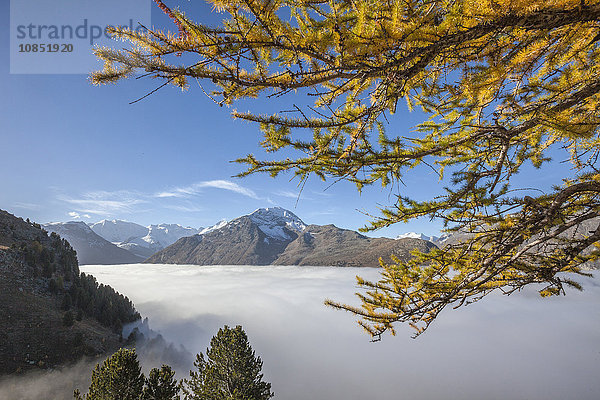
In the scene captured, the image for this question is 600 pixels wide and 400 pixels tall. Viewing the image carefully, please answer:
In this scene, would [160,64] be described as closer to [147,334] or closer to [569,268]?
[569,268]

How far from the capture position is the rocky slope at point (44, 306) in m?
56.9

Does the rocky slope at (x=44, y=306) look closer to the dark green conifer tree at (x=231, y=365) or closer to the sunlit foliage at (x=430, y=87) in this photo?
the dark green conifer tree at (x=231, y=365)

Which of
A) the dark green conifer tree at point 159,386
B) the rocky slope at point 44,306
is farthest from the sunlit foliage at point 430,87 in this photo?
the rocky slope at point 44,306

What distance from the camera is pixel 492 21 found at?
1962 mm

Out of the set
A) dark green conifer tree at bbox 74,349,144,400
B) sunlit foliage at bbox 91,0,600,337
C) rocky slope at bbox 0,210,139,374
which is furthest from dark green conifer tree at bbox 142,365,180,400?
rocky slope at bbox 0,210,139,374

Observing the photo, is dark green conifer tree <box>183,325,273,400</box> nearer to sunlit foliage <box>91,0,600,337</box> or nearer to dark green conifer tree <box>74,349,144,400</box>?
dark green conifer tree <box>74,349,144,400</box>

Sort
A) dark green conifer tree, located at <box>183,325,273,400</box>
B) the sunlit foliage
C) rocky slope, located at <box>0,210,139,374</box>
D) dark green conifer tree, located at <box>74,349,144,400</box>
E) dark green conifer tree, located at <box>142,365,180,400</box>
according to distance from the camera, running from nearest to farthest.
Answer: the sunlit foliage < dark green conifer tree, located at <box>74,349,144,400</box> < dark green conifer tree, located at <box>142,365,180,400</box> < dark green conifer tree, located at <box>183,325,273,400</box> < rocky slope, located at <box>0,210,139,374</box>

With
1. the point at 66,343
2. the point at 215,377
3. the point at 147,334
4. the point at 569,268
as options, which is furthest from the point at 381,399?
the point at 569,268

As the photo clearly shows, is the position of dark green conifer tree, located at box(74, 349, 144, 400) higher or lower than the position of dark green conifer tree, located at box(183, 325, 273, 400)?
higher

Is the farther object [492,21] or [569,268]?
[569,268]

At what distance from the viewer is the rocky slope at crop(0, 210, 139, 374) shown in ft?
187

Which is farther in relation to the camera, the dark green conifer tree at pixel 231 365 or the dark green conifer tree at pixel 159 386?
the dark green conifer tree at pixel 231 365

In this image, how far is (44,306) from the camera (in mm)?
60531

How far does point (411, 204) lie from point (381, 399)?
22643 centimetres
